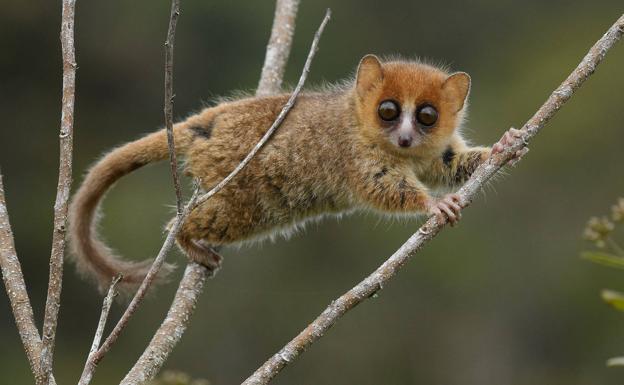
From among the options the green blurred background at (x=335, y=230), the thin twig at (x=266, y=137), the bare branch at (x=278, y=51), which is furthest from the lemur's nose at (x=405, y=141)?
the green blurred background at (x=335, y=230)

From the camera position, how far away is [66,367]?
1875cm

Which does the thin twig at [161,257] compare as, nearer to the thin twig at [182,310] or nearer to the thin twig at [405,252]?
the thin twig at [182,310]

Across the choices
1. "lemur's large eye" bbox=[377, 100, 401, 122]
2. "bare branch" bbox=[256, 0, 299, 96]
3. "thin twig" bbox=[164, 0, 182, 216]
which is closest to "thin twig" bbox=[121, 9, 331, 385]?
"thin twig" bbox=[164, 0, 182, 216]

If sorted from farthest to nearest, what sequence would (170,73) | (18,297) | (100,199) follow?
(100,199)
(18,297)
(170,73)

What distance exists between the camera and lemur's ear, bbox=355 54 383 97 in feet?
19.2

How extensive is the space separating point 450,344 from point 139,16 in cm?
822

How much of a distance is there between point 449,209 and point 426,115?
869 mm

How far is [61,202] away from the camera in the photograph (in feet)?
14.2

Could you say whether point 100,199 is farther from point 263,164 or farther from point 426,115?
point 426,115

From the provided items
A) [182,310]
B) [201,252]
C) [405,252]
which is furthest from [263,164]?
[405,252]

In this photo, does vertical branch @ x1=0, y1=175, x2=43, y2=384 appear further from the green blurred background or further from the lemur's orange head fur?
the green blurred background

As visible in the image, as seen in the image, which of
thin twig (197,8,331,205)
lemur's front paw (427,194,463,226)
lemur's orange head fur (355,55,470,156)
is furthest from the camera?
lemur's orange head fur (355,55,470,156)

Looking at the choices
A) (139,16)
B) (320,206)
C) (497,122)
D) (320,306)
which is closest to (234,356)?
(320,306)

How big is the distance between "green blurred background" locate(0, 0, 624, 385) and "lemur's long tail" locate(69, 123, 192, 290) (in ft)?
34.4
